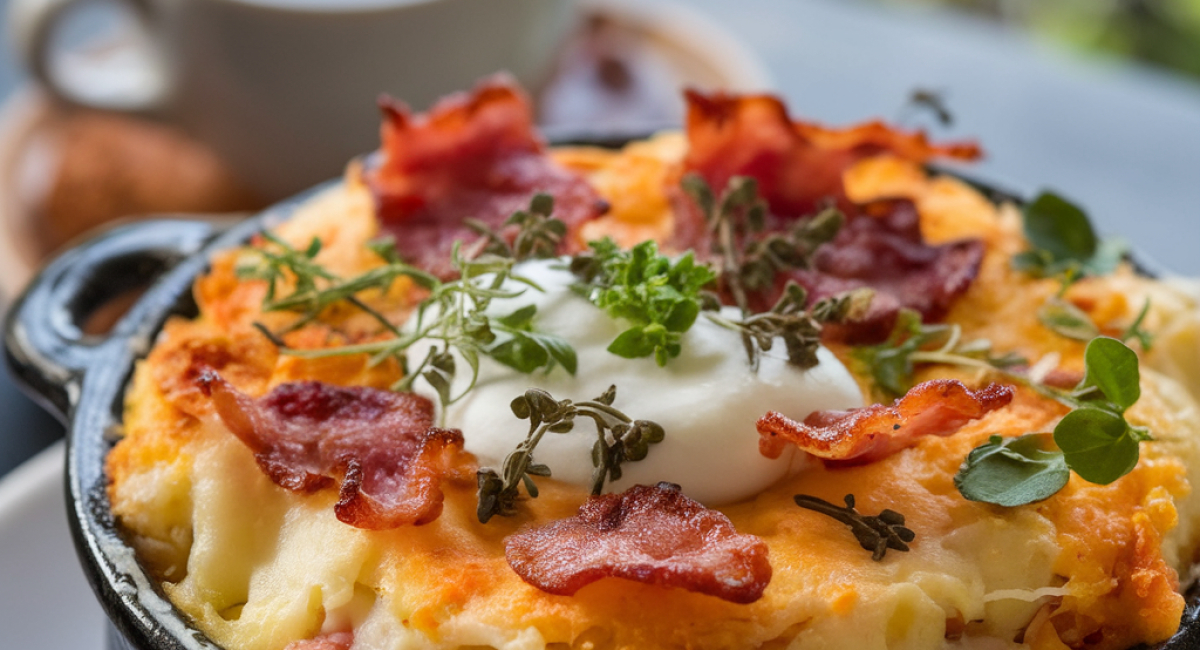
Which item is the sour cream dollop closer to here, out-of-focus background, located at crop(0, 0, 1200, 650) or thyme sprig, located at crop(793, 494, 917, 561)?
thyme sprig, located at crop(793, 494, 917, 561)

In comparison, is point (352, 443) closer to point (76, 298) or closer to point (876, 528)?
point (876, 528)

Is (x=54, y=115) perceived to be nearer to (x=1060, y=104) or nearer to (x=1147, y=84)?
(x=1060, y=104)

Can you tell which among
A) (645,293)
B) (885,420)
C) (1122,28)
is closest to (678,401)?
(645,293)

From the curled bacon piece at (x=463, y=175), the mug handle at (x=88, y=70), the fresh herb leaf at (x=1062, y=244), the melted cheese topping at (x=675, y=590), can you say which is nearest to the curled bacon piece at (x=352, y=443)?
the melted cheese topping at (x=675, y=590)

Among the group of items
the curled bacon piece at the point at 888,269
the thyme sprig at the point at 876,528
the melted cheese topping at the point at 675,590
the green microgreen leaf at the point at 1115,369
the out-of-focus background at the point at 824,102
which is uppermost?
the green microgreen leaf at the point at 1115,369

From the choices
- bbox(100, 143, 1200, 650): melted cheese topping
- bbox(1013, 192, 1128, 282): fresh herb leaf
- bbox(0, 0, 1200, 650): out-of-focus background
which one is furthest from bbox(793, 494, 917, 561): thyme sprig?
bbox(0, 0, 1200, 650): out-of-focus background

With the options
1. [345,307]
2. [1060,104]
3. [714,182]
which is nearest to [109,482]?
[345,307]

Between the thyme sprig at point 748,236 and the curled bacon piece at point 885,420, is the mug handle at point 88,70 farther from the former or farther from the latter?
the curled bacon piece at point 885,420

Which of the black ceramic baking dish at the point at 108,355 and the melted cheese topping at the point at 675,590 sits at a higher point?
the melted cheese topping at the point at 675,590
